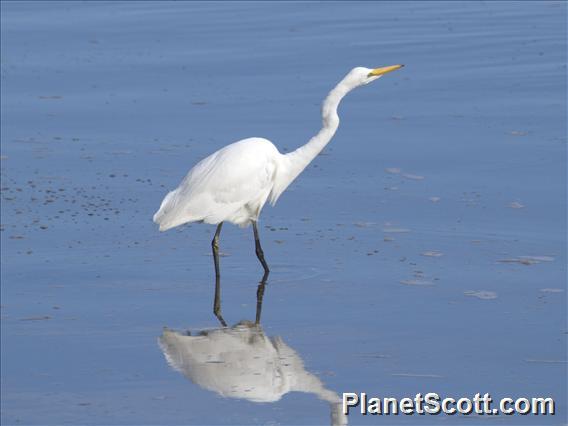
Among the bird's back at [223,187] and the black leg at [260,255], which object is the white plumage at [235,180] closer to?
the bird's back at [223,187]

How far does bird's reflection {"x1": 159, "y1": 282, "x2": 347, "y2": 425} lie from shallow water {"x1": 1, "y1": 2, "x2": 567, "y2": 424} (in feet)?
0.19

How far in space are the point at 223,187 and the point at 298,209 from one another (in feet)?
3.24

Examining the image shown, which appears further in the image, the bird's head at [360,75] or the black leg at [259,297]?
the bird's head at [360,75]

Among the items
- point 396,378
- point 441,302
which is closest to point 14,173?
point 441,302

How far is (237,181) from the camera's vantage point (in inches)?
319

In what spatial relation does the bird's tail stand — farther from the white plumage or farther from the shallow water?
the shallow water

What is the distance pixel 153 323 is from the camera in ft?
22.8

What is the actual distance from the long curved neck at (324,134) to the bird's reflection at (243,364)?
1.61 m

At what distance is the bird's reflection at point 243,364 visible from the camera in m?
5.92

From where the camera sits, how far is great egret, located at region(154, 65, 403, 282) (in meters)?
8.02

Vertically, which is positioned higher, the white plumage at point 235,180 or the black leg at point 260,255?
the white plumage at point 235,180

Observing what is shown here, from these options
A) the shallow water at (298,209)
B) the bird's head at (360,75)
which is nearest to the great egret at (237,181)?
the bird's head at (360,75)

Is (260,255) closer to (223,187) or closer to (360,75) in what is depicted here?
(223,187)

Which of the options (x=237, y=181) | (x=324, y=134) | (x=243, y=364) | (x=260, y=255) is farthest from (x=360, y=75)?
(x=243, y=364)
